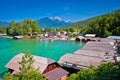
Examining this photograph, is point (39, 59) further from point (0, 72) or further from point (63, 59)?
point (0, 72)

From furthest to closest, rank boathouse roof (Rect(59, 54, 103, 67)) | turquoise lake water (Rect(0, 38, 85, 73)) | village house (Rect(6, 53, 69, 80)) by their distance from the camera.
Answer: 1. turquoise lake water (Rect(0, 38, 85, 73))
2. boathouse roof (Rect(59, 54, 103, 67))
3. village house (Rect(6, 53, 69, 80))

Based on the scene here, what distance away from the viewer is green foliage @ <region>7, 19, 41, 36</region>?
91.5m

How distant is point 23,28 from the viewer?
94.1m

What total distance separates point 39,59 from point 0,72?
7117mm

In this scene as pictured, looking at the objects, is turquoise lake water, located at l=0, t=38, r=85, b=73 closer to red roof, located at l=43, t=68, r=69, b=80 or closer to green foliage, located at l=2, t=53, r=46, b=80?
red roof, located at l=43, t=68, r=69, b=80

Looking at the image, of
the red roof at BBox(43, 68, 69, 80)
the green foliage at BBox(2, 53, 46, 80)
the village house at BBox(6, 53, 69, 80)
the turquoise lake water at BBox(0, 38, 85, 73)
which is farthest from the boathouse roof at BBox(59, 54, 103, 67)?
the turquoise lake water at BBox(0, 38, 85, 73)

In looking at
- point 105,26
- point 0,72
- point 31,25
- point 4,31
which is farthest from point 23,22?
point 0,72

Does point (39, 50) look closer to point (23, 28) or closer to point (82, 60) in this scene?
point (82, 60)

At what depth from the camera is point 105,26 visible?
223ft

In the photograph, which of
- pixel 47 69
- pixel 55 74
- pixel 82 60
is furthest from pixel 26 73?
pixel 82 60

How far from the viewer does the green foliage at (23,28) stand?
3601 inches

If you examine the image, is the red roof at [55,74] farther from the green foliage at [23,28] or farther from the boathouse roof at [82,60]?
the green foliage at [23,28]

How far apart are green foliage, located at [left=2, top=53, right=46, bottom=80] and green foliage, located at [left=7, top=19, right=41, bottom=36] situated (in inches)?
2921

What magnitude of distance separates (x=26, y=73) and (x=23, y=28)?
8118 centimetres
